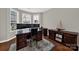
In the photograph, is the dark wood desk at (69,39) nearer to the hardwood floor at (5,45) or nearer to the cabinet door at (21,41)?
the cabinet door at (21,41)

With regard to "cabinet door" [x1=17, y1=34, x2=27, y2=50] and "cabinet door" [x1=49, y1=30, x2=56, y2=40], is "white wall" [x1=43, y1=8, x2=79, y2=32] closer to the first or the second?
"cabinet door" [x1=49, y1=30, x2=56, y2=40]

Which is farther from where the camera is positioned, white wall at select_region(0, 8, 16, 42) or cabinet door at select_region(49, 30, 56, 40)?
cabinet door at select_region(49, 30, 56, 40)

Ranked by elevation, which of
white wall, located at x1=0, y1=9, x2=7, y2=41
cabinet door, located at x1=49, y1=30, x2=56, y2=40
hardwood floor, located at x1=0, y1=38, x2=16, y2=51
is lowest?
hardwood floor, located at x1=0, y1=38, x2=16, y2=51

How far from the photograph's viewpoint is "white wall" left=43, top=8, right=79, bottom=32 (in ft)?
4.96

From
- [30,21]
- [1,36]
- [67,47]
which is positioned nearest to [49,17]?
[30,21]

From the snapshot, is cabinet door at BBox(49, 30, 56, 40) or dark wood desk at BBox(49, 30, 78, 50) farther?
cabinet door at BBox(49, 30, 56, 40)

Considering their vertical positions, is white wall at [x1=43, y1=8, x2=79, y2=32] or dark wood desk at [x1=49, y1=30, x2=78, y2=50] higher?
white wall at [x1=43, y1=8, x2=79, y2=32]

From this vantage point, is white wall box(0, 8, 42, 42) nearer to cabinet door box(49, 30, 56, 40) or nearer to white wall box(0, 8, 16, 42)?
white wall box(0, 8, 16, 42)

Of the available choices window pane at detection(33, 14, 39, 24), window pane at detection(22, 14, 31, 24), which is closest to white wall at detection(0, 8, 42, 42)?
window pane at detection(22, 14, 31, 24)

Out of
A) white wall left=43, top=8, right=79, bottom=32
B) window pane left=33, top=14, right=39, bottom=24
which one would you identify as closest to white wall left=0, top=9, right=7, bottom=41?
window pane left=33, top=14, right=39, bottom=24

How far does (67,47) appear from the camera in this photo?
1.57 m

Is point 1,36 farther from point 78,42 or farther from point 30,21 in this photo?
point 78,42

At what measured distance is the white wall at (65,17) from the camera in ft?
4.96

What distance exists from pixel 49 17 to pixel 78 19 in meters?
0.48
